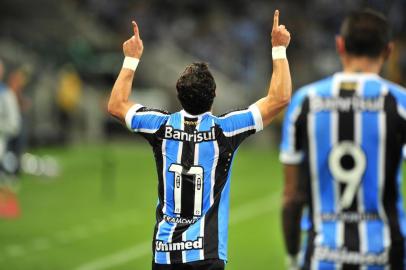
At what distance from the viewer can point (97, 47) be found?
33594 mm

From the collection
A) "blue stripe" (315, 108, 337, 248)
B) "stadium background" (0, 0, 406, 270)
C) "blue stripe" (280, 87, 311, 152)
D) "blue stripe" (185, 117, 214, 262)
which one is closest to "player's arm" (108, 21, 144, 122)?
"blue stripe" (185, 117, 214, 262)

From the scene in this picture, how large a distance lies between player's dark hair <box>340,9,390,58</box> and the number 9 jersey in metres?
0.82

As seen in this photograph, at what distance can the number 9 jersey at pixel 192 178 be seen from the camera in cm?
585

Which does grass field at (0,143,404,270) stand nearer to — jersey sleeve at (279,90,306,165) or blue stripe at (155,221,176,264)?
blue stripe at (155,221,176,264)

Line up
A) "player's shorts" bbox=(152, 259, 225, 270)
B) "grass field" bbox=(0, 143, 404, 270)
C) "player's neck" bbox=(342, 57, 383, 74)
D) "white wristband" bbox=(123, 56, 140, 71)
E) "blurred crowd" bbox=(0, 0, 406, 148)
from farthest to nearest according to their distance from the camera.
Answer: "blurred crowd" bbox=(0, 0, 406, 148)
"grass field" bbox=(0, 143, 404, 270)
"white wristband" bbox=(123, 56, 140, 71)
"player's shorts" bbox=(152, 259, 225, 270)
"player's neck" bbox=(342, 57, 383, 74)

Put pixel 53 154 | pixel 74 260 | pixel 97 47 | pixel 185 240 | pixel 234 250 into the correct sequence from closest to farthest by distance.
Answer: pixel 185 240 → pixel 74 260 → pixel 234 250 → pixel 53 154 → pixel 97 47

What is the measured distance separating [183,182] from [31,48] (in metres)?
26.2

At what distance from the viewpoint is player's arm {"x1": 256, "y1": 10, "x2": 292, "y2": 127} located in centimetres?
596

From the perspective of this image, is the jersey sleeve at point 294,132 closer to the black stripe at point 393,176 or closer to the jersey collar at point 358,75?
the jersey collar at point 358,75

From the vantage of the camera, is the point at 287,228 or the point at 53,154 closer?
the point at 287,228

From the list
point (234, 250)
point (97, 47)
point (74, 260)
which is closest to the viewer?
point (74, 260)

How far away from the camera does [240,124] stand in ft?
19.6

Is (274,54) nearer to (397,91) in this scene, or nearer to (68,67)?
(397,91)

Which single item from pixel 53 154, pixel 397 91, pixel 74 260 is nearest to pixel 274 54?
pixel 397 91
